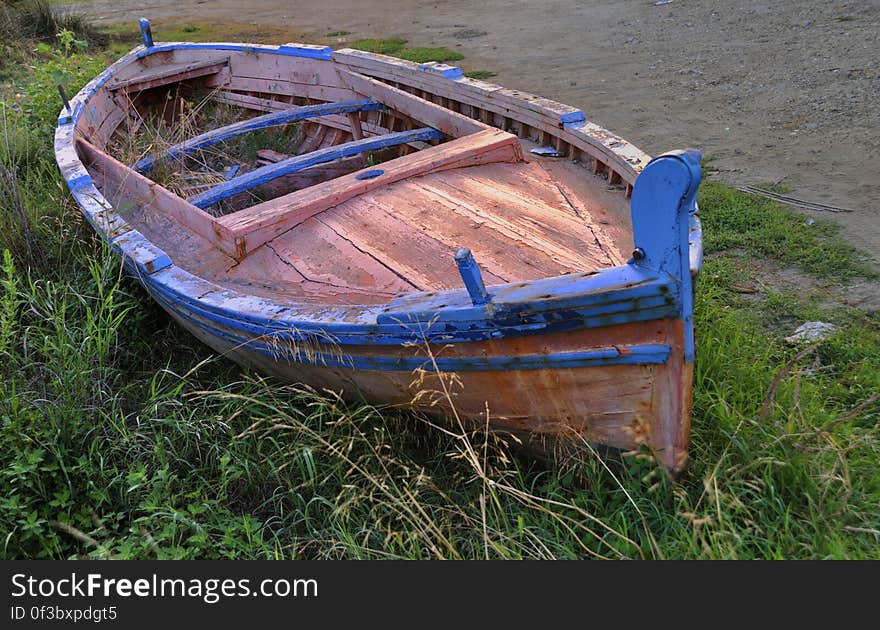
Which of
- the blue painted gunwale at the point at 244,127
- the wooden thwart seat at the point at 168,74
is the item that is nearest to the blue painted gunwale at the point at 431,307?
the blue painted gunwale at the point at 244,127

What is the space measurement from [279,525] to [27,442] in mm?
1076

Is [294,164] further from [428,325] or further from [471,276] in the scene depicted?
[471,276]

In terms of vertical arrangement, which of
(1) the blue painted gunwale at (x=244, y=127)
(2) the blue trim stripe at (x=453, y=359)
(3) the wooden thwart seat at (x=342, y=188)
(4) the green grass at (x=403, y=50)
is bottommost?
(2) the blue trim stripe at (x=453, y=359)

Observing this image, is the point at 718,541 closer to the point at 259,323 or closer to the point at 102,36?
the point at 259,323

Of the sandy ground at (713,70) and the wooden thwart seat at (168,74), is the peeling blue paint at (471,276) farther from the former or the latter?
the wooden thwart seat at (168,74)

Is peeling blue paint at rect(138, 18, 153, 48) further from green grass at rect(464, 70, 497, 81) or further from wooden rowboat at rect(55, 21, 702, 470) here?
green grass at rect(464, 70, 497, 81)

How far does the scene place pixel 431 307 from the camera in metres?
2.62

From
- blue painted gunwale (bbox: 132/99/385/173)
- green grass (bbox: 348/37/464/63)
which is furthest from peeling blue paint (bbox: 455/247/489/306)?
green grass (bbox: 348/37/464/63)

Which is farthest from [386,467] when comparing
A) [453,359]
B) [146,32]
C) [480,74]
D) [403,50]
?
[403,50]

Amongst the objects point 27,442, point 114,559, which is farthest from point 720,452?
point 27,442

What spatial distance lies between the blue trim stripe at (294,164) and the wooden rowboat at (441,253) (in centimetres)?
1

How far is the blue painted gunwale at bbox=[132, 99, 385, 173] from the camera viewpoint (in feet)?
16.0

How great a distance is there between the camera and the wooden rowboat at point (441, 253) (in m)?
2.36

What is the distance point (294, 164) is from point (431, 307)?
6.89 ft
